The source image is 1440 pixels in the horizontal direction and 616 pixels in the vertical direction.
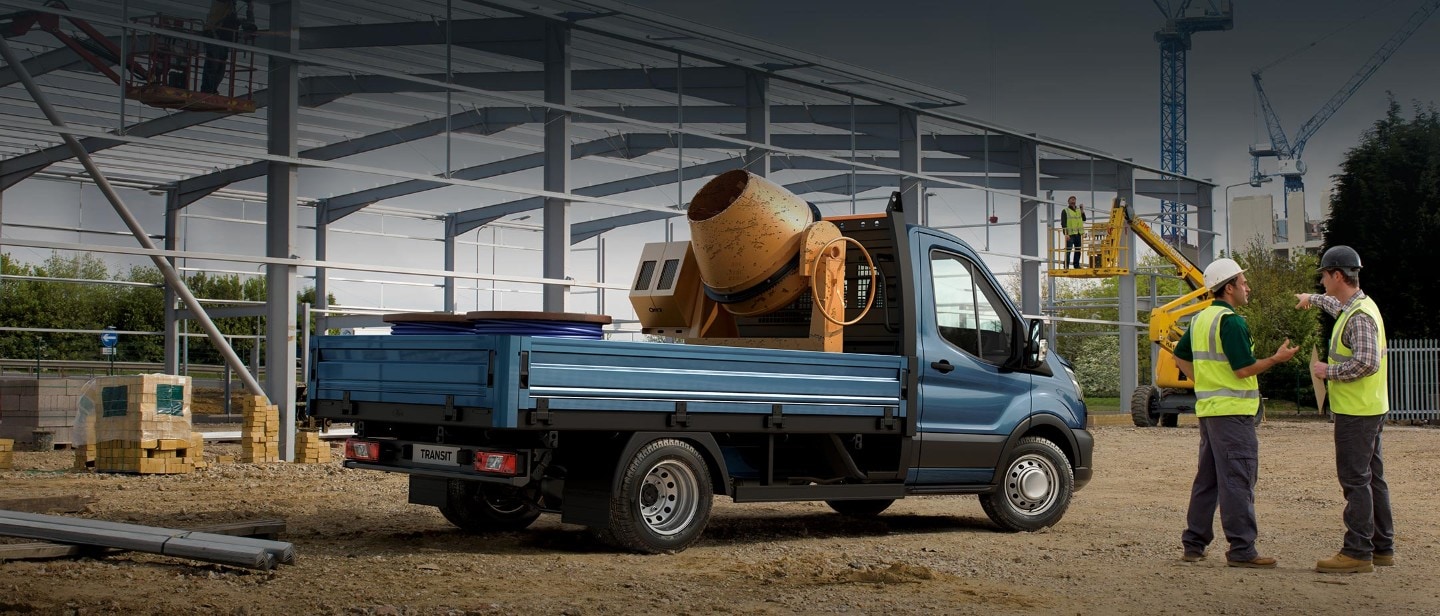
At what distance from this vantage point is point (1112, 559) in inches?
368

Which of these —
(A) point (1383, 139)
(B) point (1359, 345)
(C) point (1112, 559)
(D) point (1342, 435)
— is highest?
(A) point (1383, 139)

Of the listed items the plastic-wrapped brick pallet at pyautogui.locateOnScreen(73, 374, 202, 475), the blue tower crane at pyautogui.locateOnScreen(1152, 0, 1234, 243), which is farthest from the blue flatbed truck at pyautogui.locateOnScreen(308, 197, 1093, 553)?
the blue tower crane at pyautogui.locateOnScreen(1152, 0, 1234, 243)

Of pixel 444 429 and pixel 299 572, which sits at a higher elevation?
pixel 444 429

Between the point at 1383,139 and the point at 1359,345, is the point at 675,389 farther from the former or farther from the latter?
the point at 1383,139

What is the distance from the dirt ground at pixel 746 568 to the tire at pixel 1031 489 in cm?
22

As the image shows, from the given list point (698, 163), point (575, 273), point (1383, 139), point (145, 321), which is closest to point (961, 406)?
point (698, 163)

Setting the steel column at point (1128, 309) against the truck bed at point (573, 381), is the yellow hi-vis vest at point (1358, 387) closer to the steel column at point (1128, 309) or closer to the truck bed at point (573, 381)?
the truck bed at point (573, 381)

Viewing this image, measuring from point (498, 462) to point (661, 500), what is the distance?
44.9 inches

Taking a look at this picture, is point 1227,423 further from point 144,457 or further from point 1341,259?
point 144,457

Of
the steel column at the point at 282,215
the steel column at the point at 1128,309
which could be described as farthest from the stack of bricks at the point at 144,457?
the steel column at the point at 1128,309

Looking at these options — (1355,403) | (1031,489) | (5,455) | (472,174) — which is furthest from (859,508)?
(472,174)

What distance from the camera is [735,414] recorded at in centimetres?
917

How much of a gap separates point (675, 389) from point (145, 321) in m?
49.7

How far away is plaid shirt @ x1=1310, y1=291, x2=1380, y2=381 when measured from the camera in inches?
339
